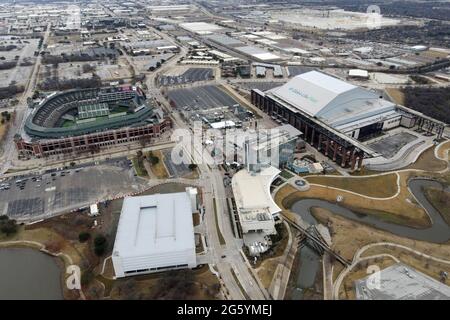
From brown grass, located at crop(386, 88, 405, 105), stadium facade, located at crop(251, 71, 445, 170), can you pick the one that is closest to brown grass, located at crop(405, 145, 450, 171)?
stadium facade, located at crop(251, 71, 445, 170)

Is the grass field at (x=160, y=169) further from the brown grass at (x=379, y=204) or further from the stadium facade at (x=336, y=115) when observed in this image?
the stadium facade at (x=336, y=115)

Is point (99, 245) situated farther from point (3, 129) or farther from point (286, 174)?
point (3, 129)

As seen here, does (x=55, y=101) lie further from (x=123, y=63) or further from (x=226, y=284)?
(x=226, y=284)

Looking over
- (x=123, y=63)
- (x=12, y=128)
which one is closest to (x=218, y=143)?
(x=12, y=128)

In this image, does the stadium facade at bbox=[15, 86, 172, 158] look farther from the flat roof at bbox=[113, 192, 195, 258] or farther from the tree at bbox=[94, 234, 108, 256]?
the tree at bbox=[94, 234, 108, 256]

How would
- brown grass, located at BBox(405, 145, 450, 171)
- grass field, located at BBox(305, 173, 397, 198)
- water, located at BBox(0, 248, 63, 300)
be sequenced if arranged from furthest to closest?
brown grass, located at BBox(405, 145, 450, 171) < grass field, located at BBox(305, 173, 397, 198) < water, located at BBox(0, 248, 63, 300)
